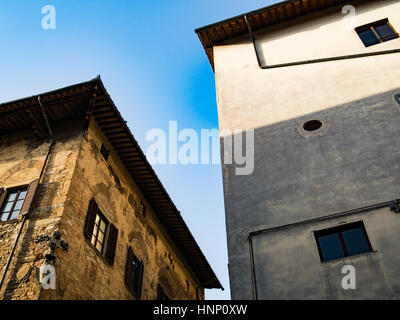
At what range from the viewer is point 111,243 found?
9508 mm

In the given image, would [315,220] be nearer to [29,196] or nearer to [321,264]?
[321,264]

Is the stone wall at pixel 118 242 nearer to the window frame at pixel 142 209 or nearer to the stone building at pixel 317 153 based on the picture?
the window frame at pixel 142 209

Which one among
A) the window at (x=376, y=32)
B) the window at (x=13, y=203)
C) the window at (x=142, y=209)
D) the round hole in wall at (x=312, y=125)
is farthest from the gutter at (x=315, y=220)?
the window at (x=142, y=209)

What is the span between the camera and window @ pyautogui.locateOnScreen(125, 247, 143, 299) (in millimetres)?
10078

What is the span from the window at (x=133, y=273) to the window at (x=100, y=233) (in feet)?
2.88

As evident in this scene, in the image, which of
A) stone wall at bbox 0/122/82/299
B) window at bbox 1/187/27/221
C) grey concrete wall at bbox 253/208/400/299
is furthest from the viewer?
window at bbox 1/187/27/221

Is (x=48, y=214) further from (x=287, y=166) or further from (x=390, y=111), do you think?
(x=390, y=111)

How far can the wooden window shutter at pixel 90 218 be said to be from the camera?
855 cm

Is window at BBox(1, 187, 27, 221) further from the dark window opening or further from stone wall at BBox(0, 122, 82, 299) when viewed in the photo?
the dark window opening

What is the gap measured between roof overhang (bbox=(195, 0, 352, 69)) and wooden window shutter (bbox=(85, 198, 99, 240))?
21.3 feet

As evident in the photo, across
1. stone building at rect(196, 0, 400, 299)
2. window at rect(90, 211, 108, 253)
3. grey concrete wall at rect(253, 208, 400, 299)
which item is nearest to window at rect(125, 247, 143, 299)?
window at rect(90, 211, 108, 253)

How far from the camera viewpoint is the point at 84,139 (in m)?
9.54

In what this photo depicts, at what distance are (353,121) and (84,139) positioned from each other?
6479mm

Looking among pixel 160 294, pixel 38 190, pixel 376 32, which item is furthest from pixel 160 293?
pixel 376 32
